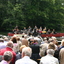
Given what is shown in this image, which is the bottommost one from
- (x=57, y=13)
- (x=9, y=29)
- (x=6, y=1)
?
(x=9, y=29)

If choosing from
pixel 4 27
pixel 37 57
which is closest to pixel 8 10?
pixel 4 27

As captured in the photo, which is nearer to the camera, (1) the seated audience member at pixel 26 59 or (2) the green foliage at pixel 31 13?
(1) the seated audience member at pixel 26 59

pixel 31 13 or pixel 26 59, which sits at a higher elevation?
pixel 26 59

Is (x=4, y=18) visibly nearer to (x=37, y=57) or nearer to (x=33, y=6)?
(x=33, y=6)

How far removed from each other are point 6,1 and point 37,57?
121 ft

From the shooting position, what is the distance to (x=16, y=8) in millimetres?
39156

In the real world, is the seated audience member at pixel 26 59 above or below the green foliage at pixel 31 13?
above

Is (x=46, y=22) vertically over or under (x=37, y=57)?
under

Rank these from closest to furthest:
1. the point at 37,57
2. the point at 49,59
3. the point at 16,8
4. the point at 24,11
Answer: the point at 49,59
the point at 37,57
the point at 16,8
the point at 24,11

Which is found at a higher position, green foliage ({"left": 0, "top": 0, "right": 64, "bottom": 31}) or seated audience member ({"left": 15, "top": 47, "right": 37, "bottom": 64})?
seated audience member ({"left": 15, "top": 47, "right": 37, "bottom": 64})

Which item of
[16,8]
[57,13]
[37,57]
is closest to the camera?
[37,57]

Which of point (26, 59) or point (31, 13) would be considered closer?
point (26, 59)

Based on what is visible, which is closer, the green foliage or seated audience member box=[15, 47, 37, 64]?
seated audience member box=[15, 47, 37, 64]

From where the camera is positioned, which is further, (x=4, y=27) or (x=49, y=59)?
(x=4, y=27)
